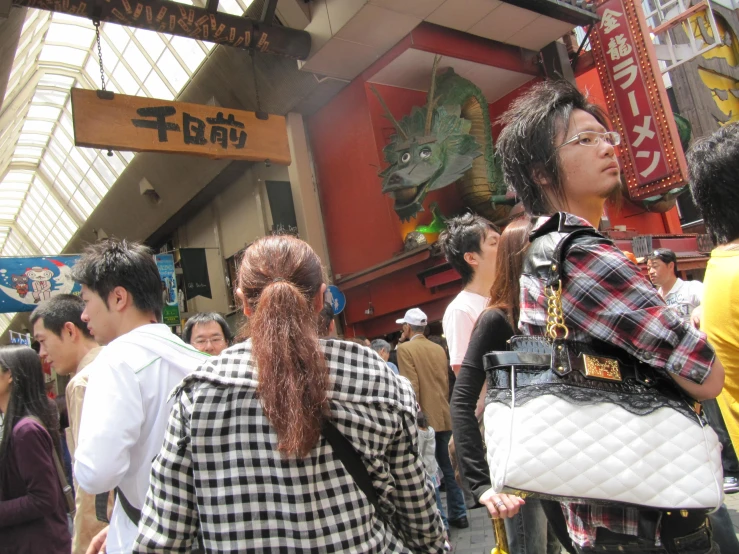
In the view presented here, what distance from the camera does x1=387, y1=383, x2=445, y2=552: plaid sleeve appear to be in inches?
61.9

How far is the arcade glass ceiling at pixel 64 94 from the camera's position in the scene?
38.8ft

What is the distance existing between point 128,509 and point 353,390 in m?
1.03

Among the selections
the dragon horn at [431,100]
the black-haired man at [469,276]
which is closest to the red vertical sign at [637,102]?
the dragon horn at [431,100]

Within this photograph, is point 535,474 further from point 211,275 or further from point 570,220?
point 211,275

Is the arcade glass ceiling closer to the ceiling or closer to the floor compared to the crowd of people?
closer to the ceiling

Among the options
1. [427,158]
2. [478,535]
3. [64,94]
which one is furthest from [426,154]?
[64,94]

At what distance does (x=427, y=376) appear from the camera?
557 cm

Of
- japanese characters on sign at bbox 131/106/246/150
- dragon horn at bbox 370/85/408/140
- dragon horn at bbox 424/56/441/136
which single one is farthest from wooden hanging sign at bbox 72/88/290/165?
dragon horn at bbox 424/56/441/136

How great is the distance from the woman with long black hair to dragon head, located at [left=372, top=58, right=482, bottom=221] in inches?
217

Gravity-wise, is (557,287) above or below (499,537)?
above

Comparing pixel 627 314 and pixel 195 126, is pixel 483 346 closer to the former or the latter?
pixel 627 314

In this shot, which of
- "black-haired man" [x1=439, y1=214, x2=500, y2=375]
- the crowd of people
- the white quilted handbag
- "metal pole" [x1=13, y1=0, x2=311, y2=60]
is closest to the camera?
the white quilted handbag

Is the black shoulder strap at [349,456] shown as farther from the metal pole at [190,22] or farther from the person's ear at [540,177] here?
the metal pole at [190,22]

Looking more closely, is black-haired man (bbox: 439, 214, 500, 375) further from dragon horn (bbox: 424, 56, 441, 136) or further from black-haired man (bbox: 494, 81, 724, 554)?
dragon horn (bbox: 424, 56, 441, 136)
